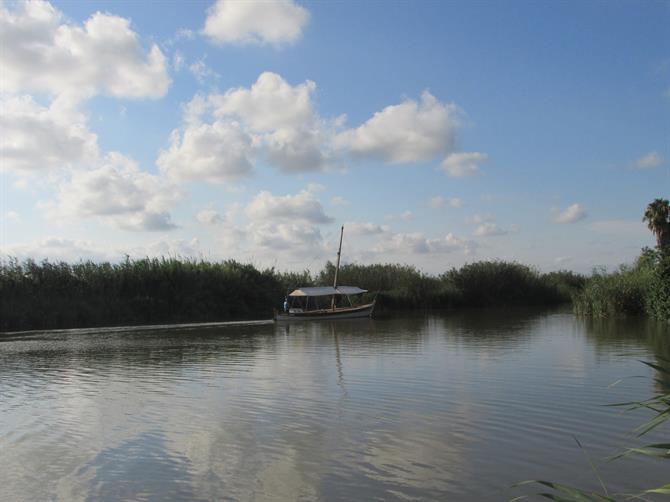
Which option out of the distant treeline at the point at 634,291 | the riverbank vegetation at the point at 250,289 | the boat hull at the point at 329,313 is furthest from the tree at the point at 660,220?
the boat hull at the point at 329,313

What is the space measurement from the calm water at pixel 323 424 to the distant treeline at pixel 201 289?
2038 centimetres

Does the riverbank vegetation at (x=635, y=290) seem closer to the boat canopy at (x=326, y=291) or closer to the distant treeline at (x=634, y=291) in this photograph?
the distant treeline at (x=634, y=291)

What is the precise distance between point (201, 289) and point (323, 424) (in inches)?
1490

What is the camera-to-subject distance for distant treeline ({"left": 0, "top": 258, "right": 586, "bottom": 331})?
38219 millimetres

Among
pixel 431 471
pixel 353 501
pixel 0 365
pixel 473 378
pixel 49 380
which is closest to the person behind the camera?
pixel 353 501

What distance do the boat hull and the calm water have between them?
68.4 ft

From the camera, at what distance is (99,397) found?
41.1 ft

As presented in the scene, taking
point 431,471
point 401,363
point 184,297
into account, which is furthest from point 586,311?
point 431,471

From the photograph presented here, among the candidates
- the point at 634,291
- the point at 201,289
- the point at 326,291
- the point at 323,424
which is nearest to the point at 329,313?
the point at 326,291

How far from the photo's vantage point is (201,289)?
4619 cm

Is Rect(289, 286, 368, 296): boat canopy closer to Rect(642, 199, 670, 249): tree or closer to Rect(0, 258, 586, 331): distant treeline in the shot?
Rect(0, 258, 586, 331): distant treeline

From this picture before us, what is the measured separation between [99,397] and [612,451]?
9.27m

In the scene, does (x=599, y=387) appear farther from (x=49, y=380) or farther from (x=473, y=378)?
(x=49, y=380)

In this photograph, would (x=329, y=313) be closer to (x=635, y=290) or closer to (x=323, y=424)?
(x=635, y=290)
